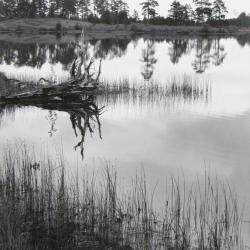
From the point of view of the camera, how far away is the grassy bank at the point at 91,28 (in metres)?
79.2

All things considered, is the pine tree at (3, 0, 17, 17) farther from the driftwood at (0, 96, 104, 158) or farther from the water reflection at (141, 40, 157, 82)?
the driftwood at (0, 96, 104, 158)

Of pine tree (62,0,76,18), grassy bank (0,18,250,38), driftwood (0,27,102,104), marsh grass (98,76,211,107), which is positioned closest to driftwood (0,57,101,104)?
driftwood (0,27,102,104)

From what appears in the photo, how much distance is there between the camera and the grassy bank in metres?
79.2

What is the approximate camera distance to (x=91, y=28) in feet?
267

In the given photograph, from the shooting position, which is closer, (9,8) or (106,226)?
(106,226)

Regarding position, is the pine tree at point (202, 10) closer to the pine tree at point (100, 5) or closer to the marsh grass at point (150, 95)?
the pine tree at point (100, 5)

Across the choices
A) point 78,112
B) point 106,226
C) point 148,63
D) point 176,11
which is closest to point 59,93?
point 78,112

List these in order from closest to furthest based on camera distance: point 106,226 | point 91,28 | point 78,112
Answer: point 106,226, point 78,112, point 91,28

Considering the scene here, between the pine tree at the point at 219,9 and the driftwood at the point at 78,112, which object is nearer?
the driftwood at the point at 78,112

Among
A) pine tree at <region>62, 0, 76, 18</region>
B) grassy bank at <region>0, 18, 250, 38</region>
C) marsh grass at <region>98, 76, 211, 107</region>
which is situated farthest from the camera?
pine tree at <region>62, 0, 76, 18</region>

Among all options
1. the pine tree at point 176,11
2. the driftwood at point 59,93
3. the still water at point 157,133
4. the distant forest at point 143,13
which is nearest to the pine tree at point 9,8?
the distant forest at point 143,13

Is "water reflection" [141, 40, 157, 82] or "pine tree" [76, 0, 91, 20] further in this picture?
"pine tree" [76, 0, 91, 20]

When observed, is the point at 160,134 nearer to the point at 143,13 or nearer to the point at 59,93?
the point at 59,93

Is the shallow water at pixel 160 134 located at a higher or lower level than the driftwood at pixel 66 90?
lower
